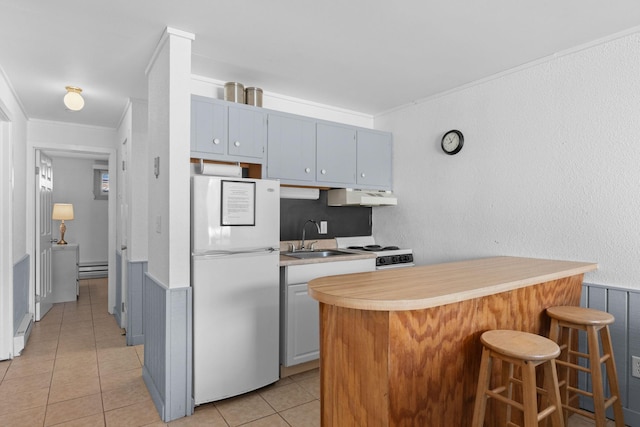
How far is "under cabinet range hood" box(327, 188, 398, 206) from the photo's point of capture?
12.4 feet

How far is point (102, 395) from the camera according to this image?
2654 millimetres

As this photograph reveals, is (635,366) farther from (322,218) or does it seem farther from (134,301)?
(134,301)

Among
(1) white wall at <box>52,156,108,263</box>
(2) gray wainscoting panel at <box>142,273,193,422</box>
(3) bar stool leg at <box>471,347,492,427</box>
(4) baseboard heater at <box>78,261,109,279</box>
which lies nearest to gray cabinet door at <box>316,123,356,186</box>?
(2) gray wainscoting panel at <box>142,273,193,422</box>

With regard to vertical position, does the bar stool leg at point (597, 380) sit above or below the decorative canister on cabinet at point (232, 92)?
below

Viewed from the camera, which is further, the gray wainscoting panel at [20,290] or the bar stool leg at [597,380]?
the gray wainscoting panel at [20,290]

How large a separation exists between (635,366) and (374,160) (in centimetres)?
269

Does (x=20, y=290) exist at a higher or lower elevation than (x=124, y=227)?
lower

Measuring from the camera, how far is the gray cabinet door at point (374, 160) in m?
3.90

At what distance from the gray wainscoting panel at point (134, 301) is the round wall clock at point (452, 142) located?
3.22 meters

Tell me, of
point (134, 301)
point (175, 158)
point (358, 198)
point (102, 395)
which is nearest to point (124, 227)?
point (134, 301)

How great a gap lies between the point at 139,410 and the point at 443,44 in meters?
3.27

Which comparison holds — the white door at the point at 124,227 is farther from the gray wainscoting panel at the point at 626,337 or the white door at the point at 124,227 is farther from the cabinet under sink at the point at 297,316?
the gray wainscoting panel at the point at 626,337

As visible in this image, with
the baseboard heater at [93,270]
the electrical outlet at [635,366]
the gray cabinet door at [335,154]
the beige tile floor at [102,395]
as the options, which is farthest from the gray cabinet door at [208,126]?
the baseboard heater at [93,270]

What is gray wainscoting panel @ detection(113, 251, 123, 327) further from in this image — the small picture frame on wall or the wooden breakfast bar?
the wooden breakfast bar
